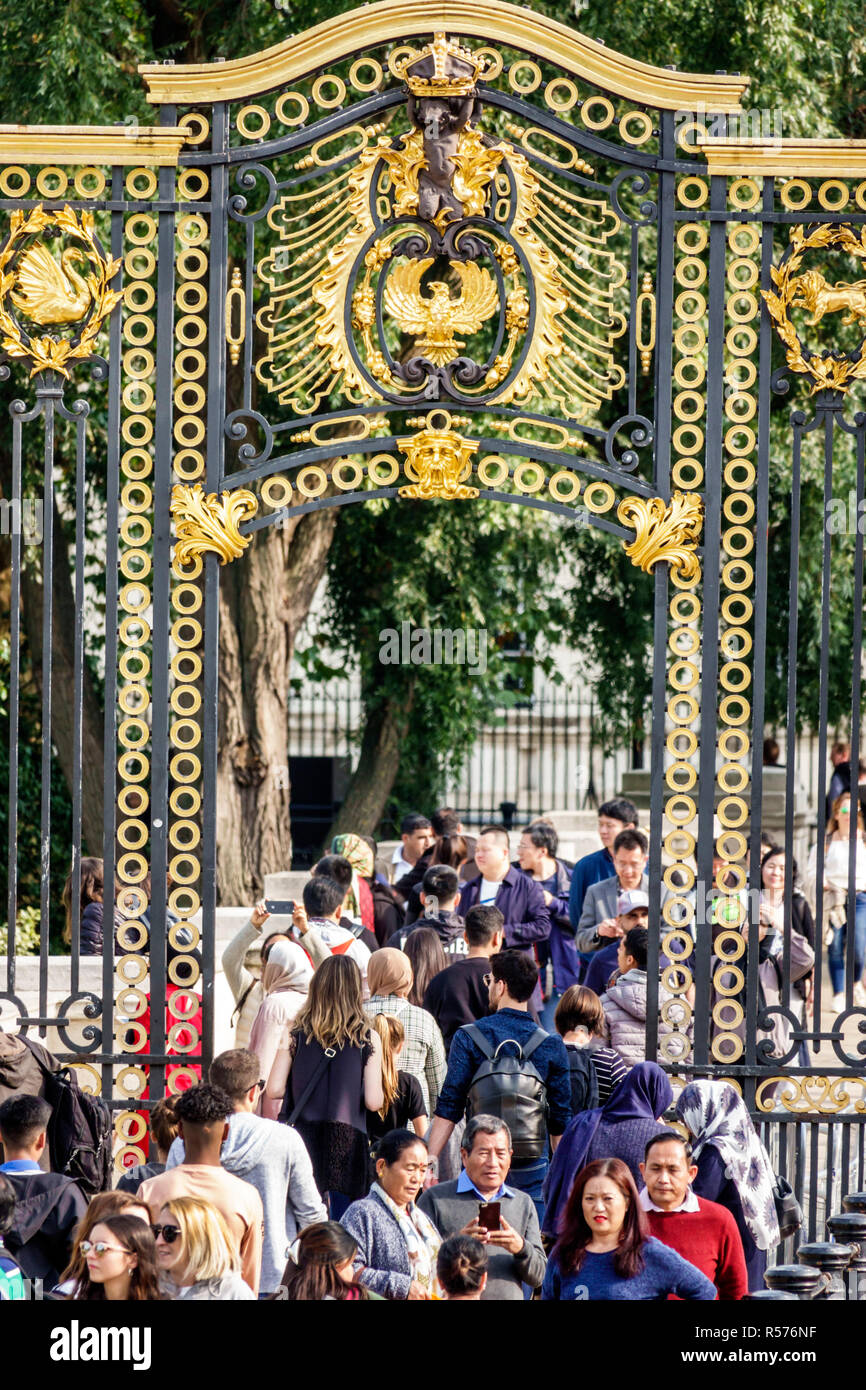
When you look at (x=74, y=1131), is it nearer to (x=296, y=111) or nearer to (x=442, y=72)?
(x=296, y=111)

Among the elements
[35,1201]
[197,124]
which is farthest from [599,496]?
[35,1201]

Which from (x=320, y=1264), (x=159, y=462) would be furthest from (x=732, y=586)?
(x=320, y=1264)

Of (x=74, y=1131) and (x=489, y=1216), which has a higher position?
(x=74, y=1131)

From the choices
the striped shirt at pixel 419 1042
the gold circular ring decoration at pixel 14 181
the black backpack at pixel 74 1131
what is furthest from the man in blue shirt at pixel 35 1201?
the gold circular ring decoration at pixel 14 181

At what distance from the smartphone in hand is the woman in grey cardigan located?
0.15 meters

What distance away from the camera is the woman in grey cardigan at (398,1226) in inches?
226

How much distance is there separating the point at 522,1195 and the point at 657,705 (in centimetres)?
208

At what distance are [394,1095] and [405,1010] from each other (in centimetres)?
47

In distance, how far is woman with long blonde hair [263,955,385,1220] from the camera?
22.5 ft

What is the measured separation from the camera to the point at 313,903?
837 cm

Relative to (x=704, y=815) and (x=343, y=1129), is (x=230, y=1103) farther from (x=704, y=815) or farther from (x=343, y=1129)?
(x=704, y=815)

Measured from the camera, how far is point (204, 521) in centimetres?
738

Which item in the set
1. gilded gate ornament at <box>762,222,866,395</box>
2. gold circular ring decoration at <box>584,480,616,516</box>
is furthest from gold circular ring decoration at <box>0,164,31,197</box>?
gilded gate ornament at <box>762,222,866,395</box>

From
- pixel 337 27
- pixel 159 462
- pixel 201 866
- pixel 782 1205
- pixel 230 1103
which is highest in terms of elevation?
pixel 337 27
